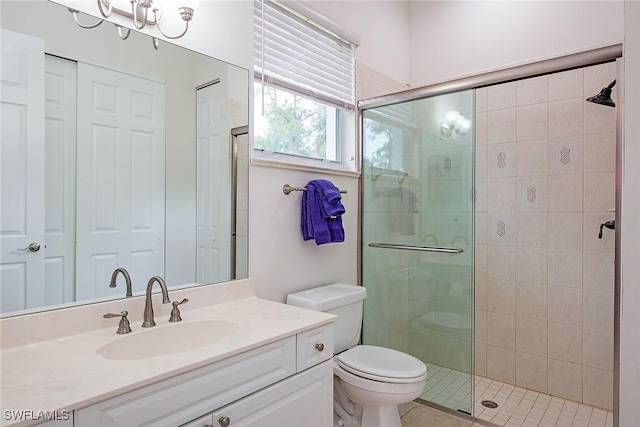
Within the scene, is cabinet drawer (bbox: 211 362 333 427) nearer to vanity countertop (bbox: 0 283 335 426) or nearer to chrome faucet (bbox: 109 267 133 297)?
vanity countertop (bbox: 0 283 335 426)

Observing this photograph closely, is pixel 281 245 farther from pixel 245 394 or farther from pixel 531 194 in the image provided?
pixel 531 194

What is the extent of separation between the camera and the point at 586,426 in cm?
211

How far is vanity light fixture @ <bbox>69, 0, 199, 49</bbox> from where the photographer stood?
1.33 metres

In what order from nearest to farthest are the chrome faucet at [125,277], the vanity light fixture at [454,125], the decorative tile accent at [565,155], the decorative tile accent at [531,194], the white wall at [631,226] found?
the white wall at [631,226] → the chrome faucet at [125,277] → the vanity light fixture at [454,125] → the decorative tile accent at [565,155] → the decorative tile accent at [531,194]

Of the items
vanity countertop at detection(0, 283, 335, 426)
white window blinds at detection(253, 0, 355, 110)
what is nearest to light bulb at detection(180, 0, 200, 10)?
white window blinds at detection(253, 0, 355, 110)

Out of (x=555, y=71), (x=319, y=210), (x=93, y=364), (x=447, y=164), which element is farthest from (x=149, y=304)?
(x=555, y=71)

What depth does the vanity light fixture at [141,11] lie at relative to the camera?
1.33 m

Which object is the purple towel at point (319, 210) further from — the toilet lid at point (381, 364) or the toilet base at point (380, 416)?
the toilet base at point (380, 416)

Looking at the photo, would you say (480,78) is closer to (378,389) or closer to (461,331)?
(461,331)

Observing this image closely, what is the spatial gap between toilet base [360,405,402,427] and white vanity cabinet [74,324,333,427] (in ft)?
1.28

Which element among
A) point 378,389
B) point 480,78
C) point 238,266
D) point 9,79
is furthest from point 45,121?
point 480,78

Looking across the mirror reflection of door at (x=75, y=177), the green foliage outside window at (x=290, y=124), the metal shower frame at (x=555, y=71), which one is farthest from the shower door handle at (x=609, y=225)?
the mirror reflection of door at (x=75, y=177)

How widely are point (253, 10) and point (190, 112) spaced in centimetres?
63

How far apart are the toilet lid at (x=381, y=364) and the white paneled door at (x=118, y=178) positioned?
38.4 inches
